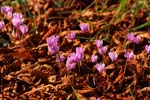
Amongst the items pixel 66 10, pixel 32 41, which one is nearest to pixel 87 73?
pixel 32 41

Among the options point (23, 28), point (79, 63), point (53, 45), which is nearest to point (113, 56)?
point (79, 63)

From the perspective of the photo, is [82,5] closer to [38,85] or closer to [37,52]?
[37,52]

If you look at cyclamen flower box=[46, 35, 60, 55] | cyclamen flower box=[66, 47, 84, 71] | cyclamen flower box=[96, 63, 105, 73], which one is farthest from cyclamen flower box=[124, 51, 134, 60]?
cyclamen flower box=[46, 35, 60, 55]

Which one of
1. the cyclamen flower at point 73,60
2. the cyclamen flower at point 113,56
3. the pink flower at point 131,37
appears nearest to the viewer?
the cyclamen flower at point 73,60

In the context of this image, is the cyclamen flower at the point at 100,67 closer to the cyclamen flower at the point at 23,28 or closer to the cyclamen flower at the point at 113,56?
the cyclamen flower at the point at 113,56

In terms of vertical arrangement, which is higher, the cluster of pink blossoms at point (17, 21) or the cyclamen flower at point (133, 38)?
the cluster of pink blossoms at point (17, 21)

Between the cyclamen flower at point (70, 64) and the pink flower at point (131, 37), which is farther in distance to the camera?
the pink flower at point (131, 37)

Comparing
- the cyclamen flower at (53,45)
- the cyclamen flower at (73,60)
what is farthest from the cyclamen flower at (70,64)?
the cyclamen flower at (53,45)

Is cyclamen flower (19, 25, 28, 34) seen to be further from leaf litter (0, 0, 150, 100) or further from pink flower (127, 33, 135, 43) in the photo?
pink flower (127, 33, 135, 43)

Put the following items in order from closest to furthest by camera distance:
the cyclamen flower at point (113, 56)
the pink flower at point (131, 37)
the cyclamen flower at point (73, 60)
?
the cyclamen flower at point (73, 60), the cyclamen flower at point (113, 56), the pink flower at point (131, 37)

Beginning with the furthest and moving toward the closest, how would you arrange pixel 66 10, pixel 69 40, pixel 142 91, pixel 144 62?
pixel 66 10
pixel 69 40
pixel 144 62
pixel 142 91

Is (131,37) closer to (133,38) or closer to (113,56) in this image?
(133,38)
